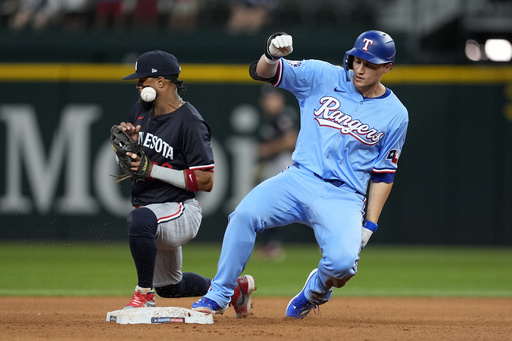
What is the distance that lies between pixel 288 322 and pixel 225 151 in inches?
280

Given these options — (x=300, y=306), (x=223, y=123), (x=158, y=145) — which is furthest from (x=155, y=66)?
(x=223, y=123)

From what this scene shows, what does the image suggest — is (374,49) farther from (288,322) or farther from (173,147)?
A: (288,322)

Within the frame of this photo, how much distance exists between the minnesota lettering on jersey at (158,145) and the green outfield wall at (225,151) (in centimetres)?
663

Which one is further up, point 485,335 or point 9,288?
point 485,335

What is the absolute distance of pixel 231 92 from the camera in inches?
505

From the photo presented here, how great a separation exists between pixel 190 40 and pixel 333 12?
8.92ft

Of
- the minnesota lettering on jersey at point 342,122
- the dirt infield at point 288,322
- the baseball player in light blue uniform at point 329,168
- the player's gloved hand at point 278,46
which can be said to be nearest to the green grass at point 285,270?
the dirt infield at point 288,322

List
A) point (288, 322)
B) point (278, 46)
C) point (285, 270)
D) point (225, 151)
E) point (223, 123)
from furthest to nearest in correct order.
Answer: point (223, 123) < point (225, 151) < point (285, 270) < point (288, 322) < point (278, 46)

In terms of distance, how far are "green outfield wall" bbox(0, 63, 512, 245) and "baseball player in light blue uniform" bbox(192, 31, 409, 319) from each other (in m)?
6.80

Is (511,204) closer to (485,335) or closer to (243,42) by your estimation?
(243,42)

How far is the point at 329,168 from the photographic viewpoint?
220 inches

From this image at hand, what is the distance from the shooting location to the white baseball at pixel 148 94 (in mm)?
5703

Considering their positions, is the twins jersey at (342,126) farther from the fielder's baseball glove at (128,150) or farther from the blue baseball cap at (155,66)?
the fielder's baseball glove at (128,150)

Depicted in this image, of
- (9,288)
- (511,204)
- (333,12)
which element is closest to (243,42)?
(333,12)
